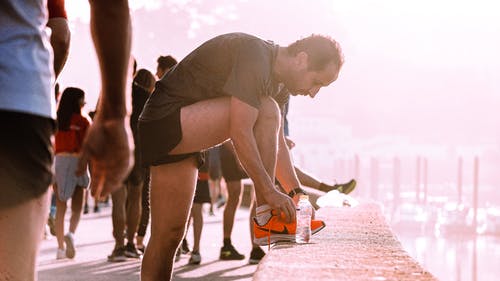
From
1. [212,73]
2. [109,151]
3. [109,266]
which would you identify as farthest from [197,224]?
[109,151]

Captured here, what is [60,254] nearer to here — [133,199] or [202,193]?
[133,199]

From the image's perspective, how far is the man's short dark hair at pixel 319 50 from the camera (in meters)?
4.98

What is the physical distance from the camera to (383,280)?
398cm

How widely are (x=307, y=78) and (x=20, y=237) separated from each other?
2.90 m

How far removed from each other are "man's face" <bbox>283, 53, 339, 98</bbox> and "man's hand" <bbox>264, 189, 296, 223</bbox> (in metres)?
0.56

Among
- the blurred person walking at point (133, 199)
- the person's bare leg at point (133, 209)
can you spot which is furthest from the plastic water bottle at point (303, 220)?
the person's bare leg at point (133, 209)

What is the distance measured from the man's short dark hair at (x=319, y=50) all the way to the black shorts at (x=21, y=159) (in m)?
2.83

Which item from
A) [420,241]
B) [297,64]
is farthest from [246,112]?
[420,241]

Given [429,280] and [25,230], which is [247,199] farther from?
[25,230]

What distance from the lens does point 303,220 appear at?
5.71 meters

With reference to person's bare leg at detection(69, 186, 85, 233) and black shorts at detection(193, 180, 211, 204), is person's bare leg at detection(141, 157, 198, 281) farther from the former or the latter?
person's bare leg at detection(69, 186, 85, 233)

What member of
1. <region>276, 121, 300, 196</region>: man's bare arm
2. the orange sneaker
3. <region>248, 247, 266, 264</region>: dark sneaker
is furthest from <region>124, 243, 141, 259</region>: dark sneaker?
the orange sneaker

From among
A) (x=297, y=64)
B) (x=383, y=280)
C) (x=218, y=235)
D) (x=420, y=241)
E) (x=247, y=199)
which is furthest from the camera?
(x=420, y=241)

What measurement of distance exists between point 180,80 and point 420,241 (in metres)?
146
